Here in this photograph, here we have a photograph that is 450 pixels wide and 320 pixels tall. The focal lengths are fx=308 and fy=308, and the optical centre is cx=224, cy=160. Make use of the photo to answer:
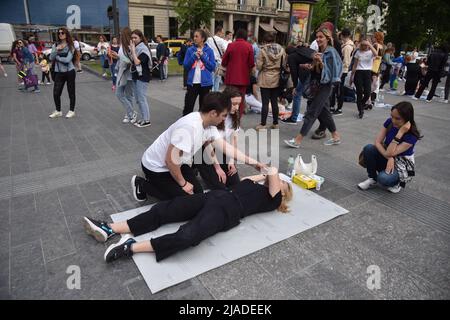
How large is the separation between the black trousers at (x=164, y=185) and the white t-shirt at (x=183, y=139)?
0.06 meters

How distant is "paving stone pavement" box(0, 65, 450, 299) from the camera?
2.18 metres

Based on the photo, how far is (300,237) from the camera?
2.79 m

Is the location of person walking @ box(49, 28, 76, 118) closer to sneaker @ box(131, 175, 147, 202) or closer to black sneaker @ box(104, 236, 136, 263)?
sneaker @ box(131, 175, 147, 202)

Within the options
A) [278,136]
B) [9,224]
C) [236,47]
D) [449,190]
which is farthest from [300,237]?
[236,47]

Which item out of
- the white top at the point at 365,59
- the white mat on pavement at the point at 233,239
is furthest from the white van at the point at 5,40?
the white mat on pavement at the point at 233,239

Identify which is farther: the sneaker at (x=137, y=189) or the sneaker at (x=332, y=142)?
the sneaker at (x=332, y=142)

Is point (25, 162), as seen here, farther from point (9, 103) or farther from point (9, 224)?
point (9, 103)

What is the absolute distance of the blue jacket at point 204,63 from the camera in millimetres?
5531

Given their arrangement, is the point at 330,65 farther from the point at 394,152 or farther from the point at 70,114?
the point at 70,114

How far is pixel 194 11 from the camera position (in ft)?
95.2

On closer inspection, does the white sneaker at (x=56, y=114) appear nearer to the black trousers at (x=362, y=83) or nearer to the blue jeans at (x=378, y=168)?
the blue jeans at (x=378, y=168)

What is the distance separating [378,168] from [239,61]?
328 centimetres
